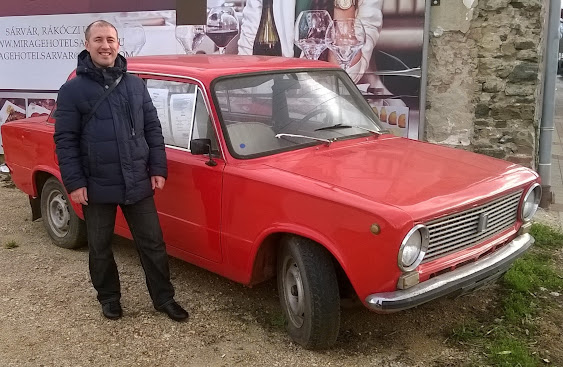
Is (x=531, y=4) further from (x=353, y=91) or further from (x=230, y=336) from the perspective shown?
(x=230, y=336)

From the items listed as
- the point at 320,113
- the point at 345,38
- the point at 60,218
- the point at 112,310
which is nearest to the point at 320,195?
the point at 320,113

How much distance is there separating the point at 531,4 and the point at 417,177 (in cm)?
378

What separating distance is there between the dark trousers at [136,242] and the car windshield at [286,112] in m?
0.72

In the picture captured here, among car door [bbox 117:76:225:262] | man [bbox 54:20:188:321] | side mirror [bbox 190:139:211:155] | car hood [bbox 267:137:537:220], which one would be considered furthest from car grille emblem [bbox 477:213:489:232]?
man [bbox 54:20:188:321]

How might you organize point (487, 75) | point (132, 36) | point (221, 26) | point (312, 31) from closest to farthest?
point (487, 75), point (312, 31), point (221, 26), point (132, 36)

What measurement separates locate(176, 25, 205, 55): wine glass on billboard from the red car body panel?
3309 mm

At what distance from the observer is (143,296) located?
4516 mm

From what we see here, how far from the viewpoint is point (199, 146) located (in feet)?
12.8

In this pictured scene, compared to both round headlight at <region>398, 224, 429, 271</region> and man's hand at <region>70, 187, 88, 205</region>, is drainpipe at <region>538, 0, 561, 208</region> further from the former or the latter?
man's hand at <region>70, 187, 88, 205</region>

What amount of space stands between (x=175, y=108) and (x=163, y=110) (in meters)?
0.13

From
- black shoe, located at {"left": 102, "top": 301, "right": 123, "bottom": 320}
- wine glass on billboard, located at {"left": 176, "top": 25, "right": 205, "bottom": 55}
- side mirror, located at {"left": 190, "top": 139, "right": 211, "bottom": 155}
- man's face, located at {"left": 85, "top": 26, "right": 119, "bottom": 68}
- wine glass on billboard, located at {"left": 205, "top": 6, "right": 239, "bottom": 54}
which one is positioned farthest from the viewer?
wine glass on billboard, located at {"left": 176, "top": 25, "right": 205, "bottom": 55}

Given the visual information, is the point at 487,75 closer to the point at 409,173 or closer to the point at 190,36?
the point at 409,173

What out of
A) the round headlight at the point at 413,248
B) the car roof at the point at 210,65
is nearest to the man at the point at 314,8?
the car roof at the point at 210,65

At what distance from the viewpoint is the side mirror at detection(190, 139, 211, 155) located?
3904 millimetres
